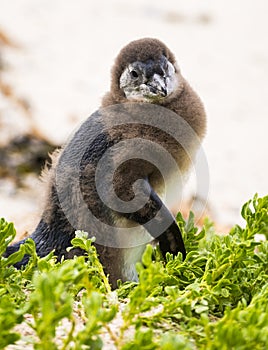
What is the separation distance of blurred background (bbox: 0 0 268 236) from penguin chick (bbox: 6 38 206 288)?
120 centimetres

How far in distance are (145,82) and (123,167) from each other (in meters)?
0.25

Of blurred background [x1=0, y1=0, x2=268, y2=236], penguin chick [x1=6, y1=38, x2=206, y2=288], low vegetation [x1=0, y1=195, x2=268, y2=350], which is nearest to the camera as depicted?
low vegetation [x1=0, y1=195, x2=268, y2=350]

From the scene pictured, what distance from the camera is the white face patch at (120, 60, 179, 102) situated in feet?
6.63

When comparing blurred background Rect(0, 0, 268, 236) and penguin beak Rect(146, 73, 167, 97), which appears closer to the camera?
penguin beak Rect(146, 73, 167, 97)

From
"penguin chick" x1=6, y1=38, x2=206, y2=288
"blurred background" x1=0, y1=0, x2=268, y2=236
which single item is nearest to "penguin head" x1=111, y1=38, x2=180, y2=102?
"penguin chick" x1=6, y1=38, x2=206, y2=288

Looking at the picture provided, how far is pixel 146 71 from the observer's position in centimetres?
203

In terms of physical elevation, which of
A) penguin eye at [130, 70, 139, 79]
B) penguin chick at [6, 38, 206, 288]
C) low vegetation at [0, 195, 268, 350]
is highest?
penguin eye at [130, 70, 139, 79]

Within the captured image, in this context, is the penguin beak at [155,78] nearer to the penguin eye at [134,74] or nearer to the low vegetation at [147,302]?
the penguin eye at [134,74]

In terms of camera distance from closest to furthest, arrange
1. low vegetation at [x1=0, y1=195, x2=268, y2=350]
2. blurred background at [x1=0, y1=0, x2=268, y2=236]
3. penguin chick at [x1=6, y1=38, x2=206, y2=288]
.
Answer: low vegetation at [x1=0, y1=195, x2=268, y2=350]
penguin chick at [x1=6, y1=38, x2=206, y2=288]
blurred background at [x1=0, y1=0, x2=268, y2=236]

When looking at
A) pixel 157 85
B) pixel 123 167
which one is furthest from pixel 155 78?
pixel 123 167

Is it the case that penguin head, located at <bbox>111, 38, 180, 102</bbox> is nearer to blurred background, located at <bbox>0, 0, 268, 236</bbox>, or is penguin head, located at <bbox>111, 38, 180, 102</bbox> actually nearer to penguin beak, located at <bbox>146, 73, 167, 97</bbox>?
penguin beak, located at <bbox>146, 73, 167, 97</bbox>

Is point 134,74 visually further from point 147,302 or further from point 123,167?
point 147,302

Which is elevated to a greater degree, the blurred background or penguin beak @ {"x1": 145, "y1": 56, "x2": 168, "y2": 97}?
the blurred background

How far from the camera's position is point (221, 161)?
16.0 ft
